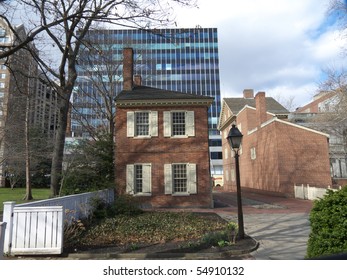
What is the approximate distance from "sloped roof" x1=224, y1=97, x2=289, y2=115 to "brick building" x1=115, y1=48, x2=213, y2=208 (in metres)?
19.4

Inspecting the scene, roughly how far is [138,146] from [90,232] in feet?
28.3

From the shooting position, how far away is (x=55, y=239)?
6820 mm

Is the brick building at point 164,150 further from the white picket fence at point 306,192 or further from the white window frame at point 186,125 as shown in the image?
the white picket fence at point 306,192

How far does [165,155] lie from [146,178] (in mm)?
1803

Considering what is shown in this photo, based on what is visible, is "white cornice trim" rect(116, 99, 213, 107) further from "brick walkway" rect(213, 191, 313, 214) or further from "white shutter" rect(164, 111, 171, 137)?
"brick walkway" rect(213, 191, 313, 214)

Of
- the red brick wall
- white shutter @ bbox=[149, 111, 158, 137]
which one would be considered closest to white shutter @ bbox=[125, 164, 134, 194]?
the red brick wall

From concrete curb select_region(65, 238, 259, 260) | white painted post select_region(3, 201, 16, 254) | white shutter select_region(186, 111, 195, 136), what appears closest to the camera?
concrete curb select_region(65, 238, 259, 260)

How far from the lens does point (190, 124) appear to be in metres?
17.1

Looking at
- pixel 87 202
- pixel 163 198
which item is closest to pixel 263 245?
pixel 87 202

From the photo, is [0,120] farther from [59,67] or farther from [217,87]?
[217,87]

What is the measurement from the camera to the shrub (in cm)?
410

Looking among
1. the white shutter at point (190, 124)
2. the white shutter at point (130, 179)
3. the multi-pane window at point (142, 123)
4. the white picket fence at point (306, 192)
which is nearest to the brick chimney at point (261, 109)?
the white picket fence at point (306, 192)

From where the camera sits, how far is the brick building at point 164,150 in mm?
16594

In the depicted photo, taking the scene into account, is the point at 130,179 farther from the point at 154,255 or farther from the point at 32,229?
the point at 154,255
